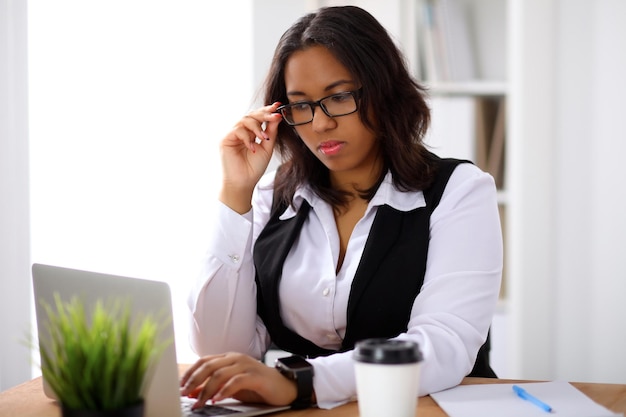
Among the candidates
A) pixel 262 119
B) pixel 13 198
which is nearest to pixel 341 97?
pixel 262 119

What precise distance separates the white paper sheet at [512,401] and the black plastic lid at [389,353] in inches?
10.1

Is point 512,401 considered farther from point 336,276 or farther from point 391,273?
point 336,276

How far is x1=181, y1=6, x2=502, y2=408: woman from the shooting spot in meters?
1.66

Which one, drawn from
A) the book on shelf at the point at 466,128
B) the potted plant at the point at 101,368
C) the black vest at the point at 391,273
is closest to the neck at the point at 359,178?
the black vest at the point at 391,273

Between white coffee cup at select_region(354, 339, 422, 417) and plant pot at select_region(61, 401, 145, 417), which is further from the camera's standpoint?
white coffee cup at select_region(354, 339, 422, 417)

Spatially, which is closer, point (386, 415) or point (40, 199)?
point (386, 415)

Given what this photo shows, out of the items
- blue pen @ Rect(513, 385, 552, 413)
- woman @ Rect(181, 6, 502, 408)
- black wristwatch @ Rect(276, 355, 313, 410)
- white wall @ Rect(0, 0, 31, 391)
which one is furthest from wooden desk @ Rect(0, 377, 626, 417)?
white wall @ Rect(0, 0, 31, 391)

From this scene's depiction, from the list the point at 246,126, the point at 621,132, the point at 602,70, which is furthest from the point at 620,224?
the point at 246,126

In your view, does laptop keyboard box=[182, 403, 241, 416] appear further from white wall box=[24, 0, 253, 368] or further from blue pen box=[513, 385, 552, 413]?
white wall box=[24, 0, 253, 368]

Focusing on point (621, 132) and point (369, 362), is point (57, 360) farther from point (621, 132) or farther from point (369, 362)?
point (621, 132)

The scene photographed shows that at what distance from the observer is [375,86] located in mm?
1749

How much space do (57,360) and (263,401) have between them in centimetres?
46

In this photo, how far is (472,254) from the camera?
5.13ft

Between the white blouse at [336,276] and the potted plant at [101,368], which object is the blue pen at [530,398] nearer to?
the white blouse at [336,276]
